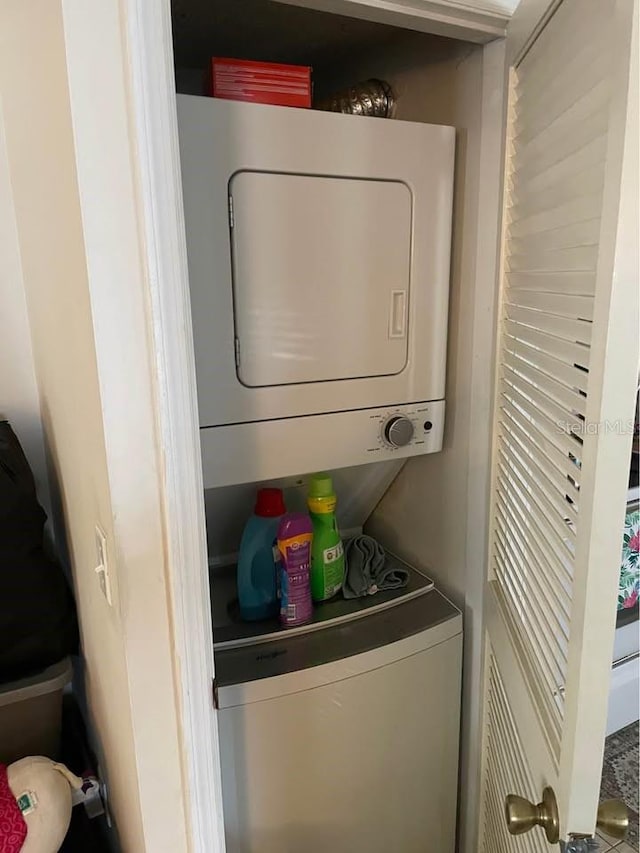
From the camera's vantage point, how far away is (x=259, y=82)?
1212 mm

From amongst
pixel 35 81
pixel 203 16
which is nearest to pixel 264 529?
→ pixel 35 81

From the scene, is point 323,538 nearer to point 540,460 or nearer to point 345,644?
point 345,644

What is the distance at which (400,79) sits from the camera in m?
1.54

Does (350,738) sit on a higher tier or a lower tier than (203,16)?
lower

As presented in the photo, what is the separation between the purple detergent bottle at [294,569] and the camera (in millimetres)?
1441

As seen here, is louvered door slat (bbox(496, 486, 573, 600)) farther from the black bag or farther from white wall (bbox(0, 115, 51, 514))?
white wall (bbox(0, 115, 51, 514))

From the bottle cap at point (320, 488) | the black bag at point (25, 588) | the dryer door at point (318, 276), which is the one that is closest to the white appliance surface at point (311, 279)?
the dryer door at point (318, 276)

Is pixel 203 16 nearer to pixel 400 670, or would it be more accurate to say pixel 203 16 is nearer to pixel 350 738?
pixel 400 670

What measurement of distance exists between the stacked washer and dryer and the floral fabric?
133cm

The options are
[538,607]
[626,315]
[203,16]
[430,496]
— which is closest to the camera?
[626,315]

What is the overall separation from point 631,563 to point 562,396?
1968 millimetres

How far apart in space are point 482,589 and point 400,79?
1.25 meters

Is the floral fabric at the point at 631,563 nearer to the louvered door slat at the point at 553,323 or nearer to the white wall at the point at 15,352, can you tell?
the louvered door slat at the point at 553,323

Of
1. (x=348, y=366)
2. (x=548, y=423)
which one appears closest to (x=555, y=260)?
(x=548, y=423)
